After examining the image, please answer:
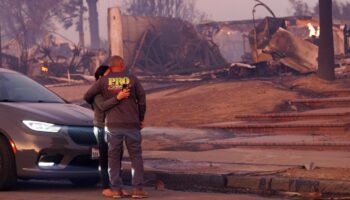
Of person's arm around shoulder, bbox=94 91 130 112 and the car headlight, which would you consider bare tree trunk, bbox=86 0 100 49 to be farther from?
person's arm around shoulder, bbox=94 91 130 112

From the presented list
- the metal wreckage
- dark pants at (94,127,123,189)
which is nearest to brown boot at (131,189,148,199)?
dark pants at (94,127,123,189)

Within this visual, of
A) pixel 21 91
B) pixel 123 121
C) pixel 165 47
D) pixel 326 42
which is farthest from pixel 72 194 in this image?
pixel 165 47

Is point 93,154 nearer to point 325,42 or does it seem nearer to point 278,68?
point 325,42

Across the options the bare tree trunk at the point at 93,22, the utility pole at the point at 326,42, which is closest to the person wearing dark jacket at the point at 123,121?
the utility pole at the point at 326,42

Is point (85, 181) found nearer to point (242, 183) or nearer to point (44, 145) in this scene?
point (44, 145)

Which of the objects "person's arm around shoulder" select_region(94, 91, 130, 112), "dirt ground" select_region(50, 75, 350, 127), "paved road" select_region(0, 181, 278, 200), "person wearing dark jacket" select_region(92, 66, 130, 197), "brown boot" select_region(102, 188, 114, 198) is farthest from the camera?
"dirt ground" select_region(50, 75, 350, 127)

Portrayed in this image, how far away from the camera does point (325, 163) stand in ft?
42.0

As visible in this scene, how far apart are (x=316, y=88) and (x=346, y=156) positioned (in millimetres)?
8564

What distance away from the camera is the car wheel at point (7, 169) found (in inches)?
419

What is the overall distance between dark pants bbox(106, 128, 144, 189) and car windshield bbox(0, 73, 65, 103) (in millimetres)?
2115

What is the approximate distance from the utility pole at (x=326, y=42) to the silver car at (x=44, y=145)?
41.8 ft

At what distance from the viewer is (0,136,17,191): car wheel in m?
10.6

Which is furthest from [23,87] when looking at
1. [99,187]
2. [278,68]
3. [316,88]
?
[278,68]

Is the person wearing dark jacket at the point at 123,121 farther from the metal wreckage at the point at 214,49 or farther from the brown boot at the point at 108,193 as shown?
the metal wreckage at the point at 214,49
